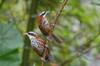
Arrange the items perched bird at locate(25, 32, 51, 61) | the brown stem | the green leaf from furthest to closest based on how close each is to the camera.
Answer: the brown stem
the green leaf
perched bird at locate(25, 32, 51, 61)

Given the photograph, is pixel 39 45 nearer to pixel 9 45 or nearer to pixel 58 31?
pixel 9 45

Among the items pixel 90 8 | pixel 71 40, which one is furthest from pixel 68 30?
pixel 90 8

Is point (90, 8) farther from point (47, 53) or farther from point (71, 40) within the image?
point (47, 53)

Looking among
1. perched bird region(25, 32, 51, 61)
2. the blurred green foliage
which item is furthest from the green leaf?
perched bird region(25, 32, 51, 61)

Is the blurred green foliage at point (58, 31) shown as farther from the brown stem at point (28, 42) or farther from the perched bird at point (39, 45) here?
the perched bird at point (39, 45)

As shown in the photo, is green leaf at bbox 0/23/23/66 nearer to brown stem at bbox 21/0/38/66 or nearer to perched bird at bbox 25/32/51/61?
brown stem at bbox 21/0/38/66

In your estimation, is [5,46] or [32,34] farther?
[5,46]

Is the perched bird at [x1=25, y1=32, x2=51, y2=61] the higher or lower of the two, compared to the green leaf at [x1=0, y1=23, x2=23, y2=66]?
higher

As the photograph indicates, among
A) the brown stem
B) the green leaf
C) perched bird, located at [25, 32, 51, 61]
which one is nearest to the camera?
perched bird, located at [25, 32, 51, 61]
